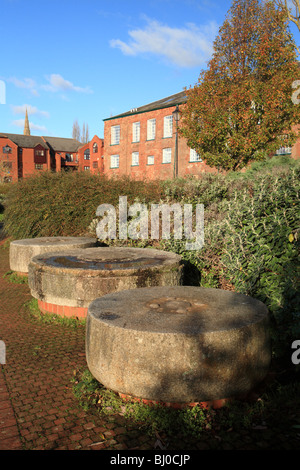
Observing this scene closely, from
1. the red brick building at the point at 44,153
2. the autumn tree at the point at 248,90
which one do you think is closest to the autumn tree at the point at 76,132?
the red brick building at the point at 44,153

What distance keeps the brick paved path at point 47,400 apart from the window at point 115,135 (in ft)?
117

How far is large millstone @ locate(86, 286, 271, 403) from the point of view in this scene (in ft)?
8.94

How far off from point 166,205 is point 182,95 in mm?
28043

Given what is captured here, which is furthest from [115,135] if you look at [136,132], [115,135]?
[136,132]

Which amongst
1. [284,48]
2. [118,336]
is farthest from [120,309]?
[284,48]

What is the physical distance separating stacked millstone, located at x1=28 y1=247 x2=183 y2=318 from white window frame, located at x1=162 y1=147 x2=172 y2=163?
2790 centimetres

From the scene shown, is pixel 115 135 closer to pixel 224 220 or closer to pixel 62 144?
pixel 62 144

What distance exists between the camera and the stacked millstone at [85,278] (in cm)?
470

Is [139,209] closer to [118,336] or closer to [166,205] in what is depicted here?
[166,205]

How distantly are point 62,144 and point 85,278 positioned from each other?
67.7m

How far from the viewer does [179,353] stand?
2.72m

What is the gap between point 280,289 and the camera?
401 centimetres

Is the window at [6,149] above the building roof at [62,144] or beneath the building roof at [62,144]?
→ beneath

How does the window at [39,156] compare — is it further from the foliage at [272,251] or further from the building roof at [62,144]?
the foliage at [272,251]
